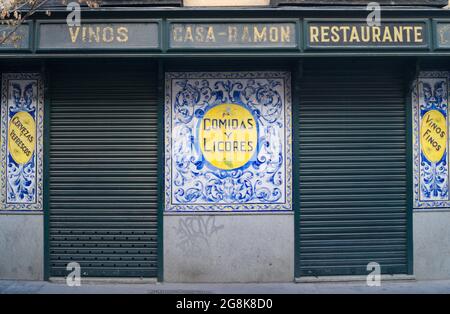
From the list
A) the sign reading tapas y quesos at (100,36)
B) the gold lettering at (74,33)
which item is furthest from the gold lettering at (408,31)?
the gold lettering at (74,33)

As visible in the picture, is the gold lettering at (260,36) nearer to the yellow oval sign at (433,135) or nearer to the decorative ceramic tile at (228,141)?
the decorative ceramic tile at (228,141)

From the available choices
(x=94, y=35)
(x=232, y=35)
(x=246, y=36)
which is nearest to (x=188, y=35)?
(x=232, y=35)

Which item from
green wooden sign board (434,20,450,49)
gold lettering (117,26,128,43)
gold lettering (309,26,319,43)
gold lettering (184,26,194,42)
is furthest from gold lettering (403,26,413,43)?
gold lettering (117,26,128,43)

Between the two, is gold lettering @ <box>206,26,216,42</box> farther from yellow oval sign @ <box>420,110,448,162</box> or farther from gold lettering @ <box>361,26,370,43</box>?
yellow oval sign @ <box>420,110,448,162</box>

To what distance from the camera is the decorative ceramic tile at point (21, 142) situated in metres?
9.64

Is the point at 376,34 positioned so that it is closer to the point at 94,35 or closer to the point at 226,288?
the point at 94,35

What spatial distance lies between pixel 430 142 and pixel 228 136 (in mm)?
3847

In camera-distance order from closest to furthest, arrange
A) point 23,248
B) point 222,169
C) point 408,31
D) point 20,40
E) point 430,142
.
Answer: point 20,40, point 408,31, point 23,248, point 222,169, point 430,142

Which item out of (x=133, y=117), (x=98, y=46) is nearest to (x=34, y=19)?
(x=98, y=46)

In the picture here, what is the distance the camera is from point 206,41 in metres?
9.05

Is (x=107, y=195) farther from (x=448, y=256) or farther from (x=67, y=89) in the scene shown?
(x=448, y=256)

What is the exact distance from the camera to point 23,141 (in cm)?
970

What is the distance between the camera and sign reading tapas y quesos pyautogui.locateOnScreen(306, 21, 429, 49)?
9055 millimetres

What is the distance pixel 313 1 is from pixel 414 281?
5.50m
